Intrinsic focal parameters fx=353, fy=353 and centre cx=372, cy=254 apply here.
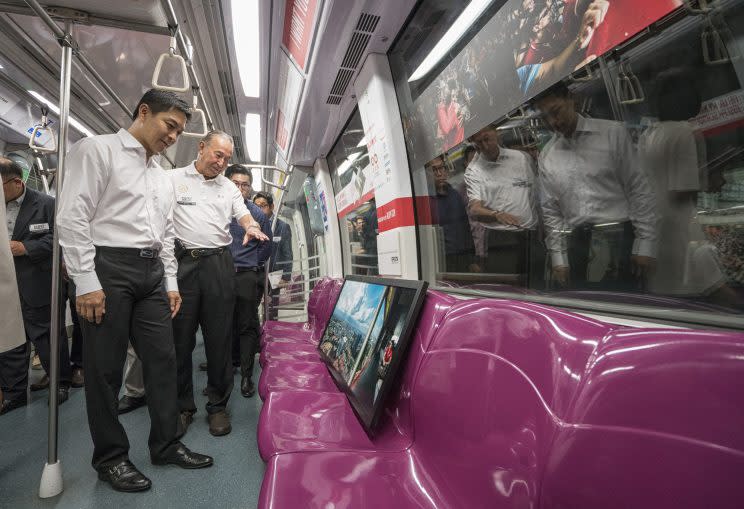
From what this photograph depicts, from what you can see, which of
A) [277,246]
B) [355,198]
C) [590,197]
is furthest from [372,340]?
[277,246]

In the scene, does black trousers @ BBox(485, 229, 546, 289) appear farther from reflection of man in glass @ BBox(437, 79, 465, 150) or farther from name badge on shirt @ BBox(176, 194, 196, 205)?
name badge on shirt @ BBox(176, 194, 196, 205)

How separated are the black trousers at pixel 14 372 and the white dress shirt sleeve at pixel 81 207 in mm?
1803

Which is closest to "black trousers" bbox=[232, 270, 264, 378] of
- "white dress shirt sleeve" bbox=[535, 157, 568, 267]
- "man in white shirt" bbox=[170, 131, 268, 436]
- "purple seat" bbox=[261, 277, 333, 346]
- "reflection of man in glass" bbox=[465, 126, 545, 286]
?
"purple seat" bbox=[261, 277, 333, 346]

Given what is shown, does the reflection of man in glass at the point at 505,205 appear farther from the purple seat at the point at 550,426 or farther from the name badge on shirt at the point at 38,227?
the name badge on shirt at the point at 38,227

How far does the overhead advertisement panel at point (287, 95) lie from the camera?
10.7 ft

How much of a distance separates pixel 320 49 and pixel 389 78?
0.54m

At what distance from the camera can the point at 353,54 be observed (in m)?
2.68

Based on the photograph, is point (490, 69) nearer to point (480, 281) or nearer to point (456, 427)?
point (480, 281)

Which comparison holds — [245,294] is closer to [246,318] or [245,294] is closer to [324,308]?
[246,318]

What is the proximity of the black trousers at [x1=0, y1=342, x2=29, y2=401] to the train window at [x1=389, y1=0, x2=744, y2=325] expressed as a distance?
3213mm

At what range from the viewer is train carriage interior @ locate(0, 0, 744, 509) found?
0.57 m

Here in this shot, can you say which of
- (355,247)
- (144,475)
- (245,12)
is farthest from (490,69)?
(355,247)

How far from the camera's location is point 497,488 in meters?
0.72

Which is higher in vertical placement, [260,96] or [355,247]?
[260,96]
